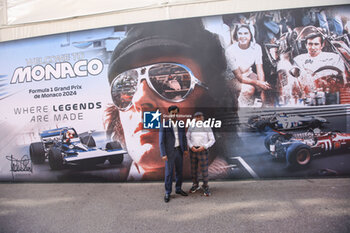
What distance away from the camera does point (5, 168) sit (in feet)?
19.1

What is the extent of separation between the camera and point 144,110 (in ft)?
17.3

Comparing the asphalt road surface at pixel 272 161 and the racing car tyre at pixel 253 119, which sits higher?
the racing car tyre at pixel 253 119

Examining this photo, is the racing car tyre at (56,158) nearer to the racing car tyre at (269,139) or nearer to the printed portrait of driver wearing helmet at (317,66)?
the racing car tyre at (269,139)

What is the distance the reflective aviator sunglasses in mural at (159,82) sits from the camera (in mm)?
5152

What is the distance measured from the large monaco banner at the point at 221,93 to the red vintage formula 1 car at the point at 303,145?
0.07 feet

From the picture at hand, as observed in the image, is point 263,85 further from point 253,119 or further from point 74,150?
point 74,150

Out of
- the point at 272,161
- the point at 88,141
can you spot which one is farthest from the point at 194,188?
the point at 88,141

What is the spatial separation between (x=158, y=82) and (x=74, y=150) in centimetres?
264

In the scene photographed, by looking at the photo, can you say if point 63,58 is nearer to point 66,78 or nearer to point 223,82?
point 66,78

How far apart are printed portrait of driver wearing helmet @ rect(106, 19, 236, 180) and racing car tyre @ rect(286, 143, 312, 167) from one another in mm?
1471

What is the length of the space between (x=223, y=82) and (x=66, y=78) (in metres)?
3.80

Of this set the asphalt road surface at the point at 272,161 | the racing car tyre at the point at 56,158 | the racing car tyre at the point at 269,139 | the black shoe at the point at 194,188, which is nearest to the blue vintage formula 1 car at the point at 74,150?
the racing car tyre at the point at 56,158

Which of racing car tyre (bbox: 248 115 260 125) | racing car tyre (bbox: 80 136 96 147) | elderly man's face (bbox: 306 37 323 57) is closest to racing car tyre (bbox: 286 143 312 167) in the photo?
racing car tyre (bbox: 248 115 260 125)
